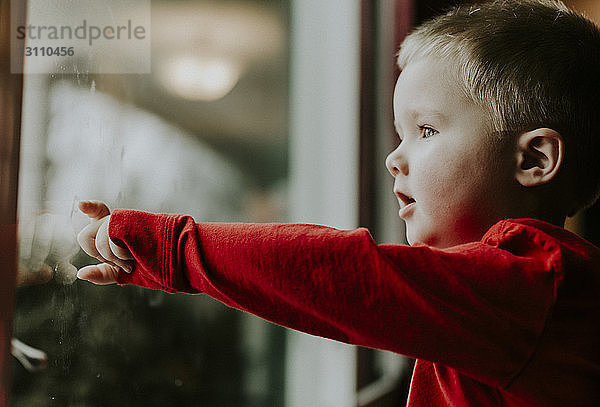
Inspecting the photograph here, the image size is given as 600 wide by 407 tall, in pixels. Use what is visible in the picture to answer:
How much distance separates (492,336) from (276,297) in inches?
7.7

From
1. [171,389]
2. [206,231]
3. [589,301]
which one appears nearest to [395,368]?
[171,389]

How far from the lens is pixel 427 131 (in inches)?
27.1

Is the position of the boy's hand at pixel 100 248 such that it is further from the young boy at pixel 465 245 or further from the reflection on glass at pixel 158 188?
the reflection on glass at pixel 158 188

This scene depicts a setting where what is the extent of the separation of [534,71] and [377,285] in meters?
0.31

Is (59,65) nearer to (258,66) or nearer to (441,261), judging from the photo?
(441,261)

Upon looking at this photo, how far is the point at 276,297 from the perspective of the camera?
1.73ft

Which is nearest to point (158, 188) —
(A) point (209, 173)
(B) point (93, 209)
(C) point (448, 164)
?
(A) point (209, 173)

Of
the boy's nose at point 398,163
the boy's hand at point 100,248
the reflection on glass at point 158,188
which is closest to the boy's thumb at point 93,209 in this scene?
the boy's hand at point 100,248

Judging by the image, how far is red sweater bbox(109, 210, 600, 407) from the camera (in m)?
0.52

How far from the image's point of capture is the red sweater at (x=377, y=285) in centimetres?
52

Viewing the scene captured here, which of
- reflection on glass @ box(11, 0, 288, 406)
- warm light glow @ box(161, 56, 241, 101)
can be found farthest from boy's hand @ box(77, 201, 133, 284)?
warm light glow @ box(161, 56, 241, 101)

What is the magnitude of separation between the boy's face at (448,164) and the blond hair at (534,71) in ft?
0.06

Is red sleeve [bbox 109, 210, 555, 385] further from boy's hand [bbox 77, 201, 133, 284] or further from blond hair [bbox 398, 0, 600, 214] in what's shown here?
blond hair [bbox 398, 0, 600, 214]

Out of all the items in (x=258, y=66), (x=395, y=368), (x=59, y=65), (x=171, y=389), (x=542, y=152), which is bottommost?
(x=395, y=368)
